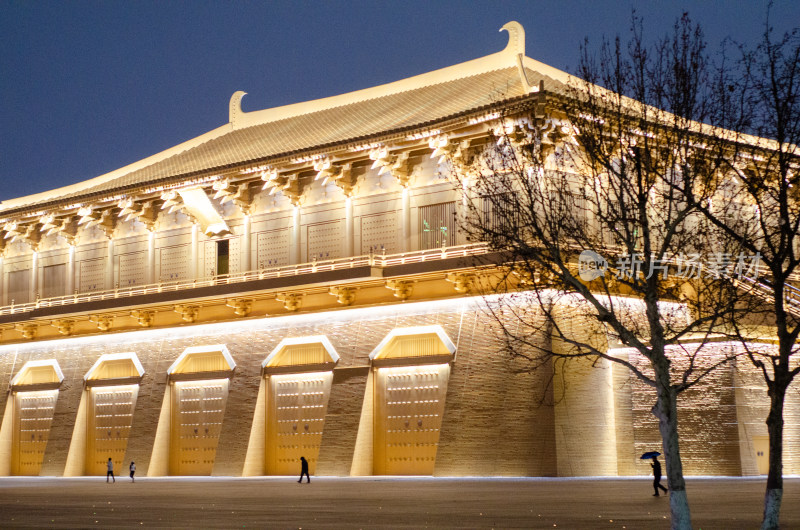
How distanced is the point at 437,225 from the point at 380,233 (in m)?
2.37

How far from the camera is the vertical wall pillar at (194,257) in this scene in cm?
3769

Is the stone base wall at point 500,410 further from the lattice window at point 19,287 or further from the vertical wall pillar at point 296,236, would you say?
the lattice window at point 19,287

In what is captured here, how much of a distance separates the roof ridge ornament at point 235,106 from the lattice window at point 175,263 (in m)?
8.47

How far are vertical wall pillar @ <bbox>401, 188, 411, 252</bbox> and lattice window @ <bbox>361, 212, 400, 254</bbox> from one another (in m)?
0.36

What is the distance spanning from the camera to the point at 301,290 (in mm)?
33188

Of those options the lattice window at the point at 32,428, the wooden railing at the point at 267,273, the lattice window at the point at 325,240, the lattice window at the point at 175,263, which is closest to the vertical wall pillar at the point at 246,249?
the wooden railing at the point at 267,273

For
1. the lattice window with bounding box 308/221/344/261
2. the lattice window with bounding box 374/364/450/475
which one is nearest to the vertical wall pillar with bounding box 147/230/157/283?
the lattice window with bounding box 308/221/344/261

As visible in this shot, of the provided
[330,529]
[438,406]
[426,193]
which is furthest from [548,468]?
[330,529]

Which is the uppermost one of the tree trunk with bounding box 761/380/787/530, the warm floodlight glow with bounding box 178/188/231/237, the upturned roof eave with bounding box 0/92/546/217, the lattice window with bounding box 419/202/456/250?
the upturned roof eave with bounding box 0/92/546/217

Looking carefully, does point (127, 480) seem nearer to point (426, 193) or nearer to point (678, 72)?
point (426, 193)

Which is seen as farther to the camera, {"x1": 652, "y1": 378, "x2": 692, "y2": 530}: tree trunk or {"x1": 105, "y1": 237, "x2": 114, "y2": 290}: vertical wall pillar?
{"x1": 105, "y1": 237, "x2": 114, "y2": 290}: vertical wall pillar

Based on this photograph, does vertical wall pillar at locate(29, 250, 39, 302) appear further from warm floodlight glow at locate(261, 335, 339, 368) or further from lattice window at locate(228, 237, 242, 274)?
warm floodlight glow at locate(261, 335, 339, 368)

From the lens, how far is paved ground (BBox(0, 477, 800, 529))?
1538 centimetres

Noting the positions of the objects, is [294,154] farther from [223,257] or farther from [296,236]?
[223,257]
